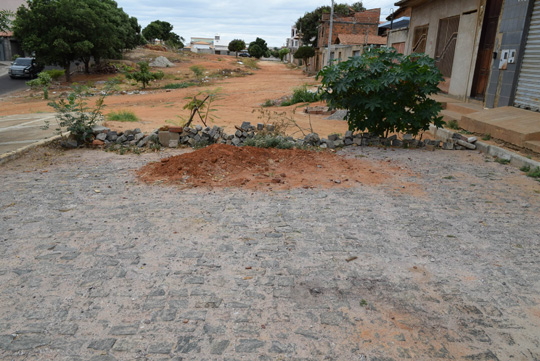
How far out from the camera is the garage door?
9.06 metres

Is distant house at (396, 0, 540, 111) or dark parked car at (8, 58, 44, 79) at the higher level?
distant house at (396, 0, 540, 111)

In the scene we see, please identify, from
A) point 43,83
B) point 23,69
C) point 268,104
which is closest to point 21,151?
point 268,104

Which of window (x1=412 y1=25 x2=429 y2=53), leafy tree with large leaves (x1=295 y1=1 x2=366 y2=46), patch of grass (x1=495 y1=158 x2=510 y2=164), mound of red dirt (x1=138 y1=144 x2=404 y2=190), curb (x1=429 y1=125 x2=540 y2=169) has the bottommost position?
mound of red dirt (x1=138 y1=144 x2=404 y2=190)

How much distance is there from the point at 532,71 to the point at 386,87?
4067 millimetres

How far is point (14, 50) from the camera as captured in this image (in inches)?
1724

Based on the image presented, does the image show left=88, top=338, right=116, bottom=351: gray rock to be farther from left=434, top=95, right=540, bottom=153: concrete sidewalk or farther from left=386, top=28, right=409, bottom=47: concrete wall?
left=386, top=28, right=409, bottom=47: concrete wall

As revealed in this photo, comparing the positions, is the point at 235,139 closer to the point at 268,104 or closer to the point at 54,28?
the point at 268,104

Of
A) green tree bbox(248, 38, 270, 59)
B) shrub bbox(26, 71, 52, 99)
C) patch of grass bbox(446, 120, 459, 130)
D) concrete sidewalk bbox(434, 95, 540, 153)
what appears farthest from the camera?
green tree bbox(248, 38, 270, 59)

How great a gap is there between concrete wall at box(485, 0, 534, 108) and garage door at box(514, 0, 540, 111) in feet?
0.43

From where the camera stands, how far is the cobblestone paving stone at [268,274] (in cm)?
257

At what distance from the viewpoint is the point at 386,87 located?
7902 mm

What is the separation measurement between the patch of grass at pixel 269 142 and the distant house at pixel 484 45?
5.98m

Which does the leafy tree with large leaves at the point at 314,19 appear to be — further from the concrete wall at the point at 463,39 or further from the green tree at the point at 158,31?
the concrete wall at the point at 463,39

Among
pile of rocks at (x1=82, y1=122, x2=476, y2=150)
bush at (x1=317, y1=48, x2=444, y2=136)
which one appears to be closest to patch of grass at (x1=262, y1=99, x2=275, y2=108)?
pile of rocks at (x1=82, y1=122, x2=476, y2=150)
